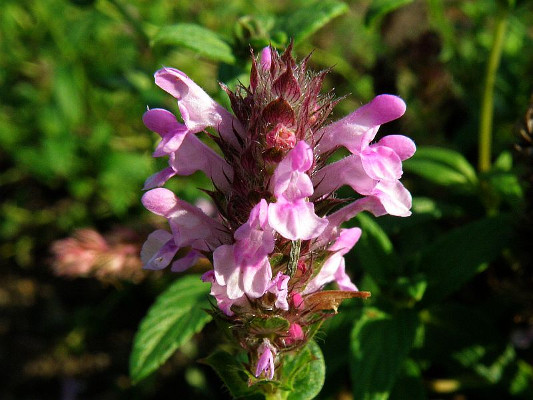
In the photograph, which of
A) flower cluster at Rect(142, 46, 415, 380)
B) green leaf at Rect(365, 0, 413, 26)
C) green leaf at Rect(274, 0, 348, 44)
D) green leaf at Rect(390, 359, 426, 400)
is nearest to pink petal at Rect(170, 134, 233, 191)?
flower cluster at Rect(142, 46, 415, 380)

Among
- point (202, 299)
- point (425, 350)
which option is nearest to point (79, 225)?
point (202, 299)

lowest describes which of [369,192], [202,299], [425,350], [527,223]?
[425,350]

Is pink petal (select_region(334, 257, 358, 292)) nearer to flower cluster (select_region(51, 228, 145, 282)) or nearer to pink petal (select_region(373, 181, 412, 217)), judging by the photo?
pink petal (select_region(373, 181, 412, 217))

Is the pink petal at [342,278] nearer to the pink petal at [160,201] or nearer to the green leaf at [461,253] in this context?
the pink petal at [160,201]

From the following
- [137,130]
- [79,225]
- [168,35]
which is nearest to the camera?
[168,35]

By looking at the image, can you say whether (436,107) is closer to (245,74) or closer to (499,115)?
(499,115)

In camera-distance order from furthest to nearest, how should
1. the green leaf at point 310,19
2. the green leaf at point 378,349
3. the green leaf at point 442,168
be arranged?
the green leaf at point 442,168
the green leaf at point 310,19
the green leaf at point 378,349

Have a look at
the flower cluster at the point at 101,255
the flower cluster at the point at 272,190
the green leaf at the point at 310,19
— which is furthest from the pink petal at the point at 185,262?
the flower cluster at the point at 101,255
